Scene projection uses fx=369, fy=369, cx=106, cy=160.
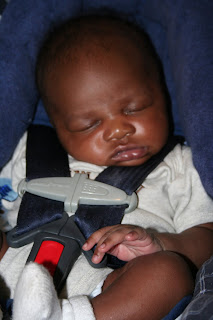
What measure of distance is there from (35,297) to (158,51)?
1129 millimetres

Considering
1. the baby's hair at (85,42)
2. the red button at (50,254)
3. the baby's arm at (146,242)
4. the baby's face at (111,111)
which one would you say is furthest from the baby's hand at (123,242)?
the baby's hair at (85,42)

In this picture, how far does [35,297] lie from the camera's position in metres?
0.69

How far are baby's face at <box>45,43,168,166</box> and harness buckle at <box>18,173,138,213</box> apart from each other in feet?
0.35

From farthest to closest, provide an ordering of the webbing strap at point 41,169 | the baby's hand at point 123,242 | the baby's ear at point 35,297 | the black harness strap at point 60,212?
the webbing strap at point 41,169 → the black harness strap at point 60,212 → the baby's hand at point 123,242 → the baby's ear at point 35,297

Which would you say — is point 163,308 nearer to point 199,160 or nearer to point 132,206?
point 132,206

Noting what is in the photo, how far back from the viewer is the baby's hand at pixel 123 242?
34.8 inches

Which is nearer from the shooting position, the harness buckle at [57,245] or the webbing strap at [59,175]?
the harness buckle at [57,245]

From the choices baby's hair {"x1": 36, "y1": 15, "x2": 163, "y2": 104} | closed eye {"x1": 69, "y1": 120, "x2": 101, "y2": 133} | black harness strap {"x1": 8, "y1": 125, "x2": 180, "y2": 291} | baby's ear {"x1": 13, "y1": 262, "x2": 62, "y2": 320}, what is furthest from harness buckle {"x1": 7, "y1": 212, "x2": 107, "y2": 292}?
baby's hair {"x1": 36, "y1": 15, "x2": 163, "y2": 104}

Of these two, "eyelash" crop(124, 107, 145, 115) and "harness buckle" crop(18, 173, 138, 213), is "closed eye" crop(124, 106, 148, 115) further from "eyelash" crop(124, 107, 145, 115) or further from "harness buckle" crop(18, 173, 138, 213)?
"harness buckle" crop(18, 173, 138, 213)

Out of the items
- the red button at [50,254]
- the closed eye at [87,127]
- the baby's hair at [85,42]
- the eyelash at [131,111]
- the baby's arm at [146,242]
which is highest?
the baby's hair at [85,42]

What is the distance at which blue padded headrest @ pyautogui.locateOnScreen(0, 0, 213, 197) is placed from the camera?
1160mm

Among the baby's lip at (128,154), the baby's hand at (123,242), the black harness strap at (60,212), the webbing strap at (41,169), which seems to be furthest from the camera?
the baby's lip at (128,154)

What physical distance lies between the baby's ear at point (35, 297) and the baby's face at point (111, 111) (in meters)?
0.53

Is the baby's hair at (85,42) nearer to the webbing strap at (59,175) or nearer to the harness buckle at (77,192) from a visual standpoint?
the webbing strap at (59,175)
